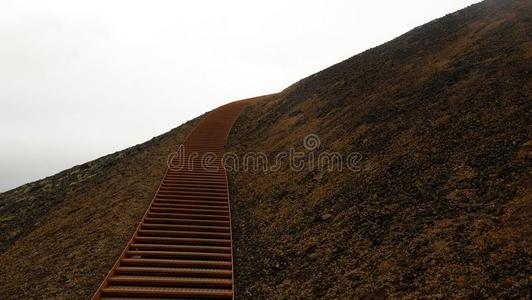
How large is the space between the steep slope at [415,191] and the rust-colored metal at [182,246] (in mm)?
483

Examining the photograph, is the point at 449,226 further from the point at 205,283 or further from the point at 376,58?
the point at 376,58

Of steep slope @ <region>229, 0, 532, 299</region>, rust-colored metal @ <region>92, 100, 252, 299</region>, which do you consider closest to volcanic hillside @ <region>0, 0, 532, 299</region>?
steep slope @ <region>229, 0, 532, 299</region>

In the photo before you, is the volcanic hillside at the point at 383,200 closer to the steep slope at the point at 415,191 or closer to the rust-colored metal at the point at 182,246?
the steep slope at the point at 415,191

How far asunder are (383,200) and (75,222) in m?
9.82

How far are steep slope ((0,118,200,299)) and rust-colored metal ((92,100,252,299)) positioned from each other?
461 millimetres

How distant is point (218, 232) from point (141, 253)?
216 centimetres

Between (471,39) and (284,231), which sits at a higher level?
(471,39)

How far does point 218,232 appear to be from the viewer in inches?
437

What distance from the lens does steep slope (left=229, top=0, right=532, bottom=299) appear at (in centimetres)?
625

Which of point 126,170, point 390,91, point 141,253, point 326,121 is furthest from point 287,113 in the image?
point 141,253

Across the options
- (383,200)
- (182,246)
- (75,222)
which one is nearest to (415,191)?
(383,200)

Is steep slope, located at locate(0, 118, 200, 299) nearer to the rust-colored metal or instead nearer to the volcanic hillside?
the volcanic hillside

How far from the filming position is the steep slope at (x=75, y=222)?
30.0ft

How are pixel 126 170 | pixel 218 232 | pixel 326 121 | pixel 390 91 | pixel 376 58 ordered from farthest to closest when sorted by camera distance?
pixel 376 58 < pixel 126 170 < pixel 326 121 < pixel 390 91 < pixel 218 232
